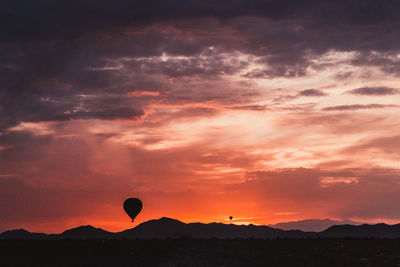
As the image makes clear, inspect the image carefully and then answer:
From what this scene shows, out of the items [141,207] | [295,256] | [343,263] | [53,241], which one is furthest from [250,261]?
[141,207]

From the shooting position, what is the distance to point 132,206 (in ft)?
322

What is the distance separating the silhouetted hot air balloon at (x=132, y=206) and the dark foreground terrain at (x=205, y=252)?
49.8 m

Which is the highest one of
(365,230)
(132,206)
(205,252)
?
(132,206)

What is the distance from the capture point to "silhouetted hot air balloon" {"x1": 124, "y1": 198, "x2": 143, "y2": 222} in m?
97.8

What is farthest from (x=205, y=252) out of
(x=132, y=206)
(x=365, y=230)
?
(x=365, y=230)

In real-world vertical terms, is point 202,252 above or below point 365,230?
below

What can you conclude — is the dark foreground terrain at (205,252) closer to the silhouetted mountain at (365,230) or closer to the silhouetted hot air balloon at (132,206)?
the silhouetted hot air balloon at (132,206)

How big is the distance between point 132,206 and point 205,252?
56.9 meters

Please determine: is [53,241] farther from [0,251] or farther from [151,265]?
[151,265]

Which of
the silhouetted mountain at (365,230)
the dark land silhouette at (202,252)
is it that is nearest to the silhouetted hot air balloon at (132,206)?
the silhouetted mountain at (365,230)

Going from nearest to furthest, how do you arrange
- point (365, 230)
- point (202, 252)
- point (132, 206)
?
point (202, 252) < point (132, 206) < point (365, 230)

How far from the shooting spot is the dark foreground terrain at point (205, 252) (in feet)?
133

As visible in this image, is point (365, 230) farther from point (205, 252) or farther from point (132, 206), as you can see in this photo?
point (205, 252)

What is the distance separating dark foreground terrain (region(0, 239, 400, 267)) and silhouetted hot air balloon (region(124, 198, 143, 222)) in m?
49.8
